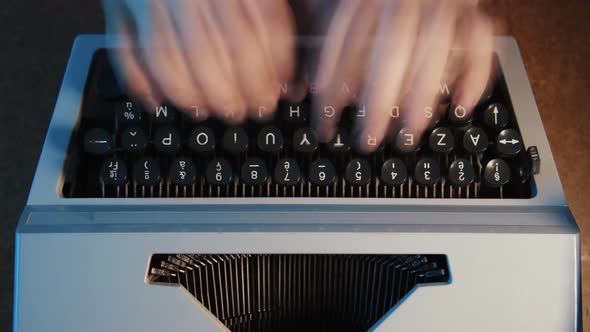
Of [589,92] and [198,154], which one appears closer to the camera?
[198,154]

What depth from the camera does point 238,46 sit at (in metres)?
0.78

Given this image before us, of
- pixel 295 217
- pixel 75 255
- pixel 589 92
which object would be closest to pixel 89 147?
pixel 75 255

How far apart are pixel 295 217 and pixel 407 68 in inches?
9.4

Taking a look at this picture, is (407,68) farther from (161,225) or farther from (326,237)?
(161,225)

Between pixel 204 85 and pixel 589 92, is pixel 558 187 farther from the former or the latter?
pixel 204 85

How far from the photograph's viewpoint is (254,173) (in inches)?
31.2

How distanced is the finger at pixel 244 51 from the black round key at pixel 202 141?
7cm

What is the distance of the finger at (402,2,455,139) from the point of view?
754 mm

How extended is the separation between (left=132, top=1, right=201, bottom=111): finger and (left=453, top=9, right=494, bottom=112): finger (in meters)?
0.35

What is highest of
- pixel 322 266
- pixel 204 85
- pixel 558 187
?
pixel 204 85

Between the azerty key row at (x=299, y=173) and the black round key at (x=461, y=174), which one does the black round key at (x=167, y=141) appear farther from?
the black round key at (x=461, y=174)

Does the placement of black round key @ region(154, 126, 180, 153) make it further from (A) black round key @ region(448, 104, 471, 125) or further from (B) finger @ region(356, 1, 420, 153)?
(A) black round key @ region(448, 104, 471, 125)

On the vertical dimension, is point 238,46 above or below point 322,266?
above

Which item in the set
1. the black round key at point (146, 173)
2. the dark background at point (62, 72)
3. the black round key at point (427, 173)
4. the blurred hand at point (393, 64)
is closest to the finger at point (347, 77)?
the blurred hand at point (393, 64)
